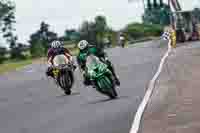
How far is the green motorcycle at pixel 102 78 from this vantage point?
76.7 feet

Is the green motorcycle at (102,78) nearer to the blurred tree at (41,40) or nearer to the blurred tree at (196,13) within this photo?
the blurred tree at (196,13)

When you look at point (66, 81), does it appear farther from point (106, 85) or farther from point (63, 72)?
point (106, 85)

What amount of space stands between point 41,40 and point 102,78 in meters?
109

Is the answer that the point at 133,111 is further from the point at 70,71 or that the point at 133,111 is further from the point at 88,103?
the point at 70,71

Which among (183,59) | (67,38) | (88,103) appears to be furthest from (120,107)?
(67,38)

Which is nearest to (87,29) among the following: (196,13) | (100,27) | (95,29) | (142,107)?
(95,29)

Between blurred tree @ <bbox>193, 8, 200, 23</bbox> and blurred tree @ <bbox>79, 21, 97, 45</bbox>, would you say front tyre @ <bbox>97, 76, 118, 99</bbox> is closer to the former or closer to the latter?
blurred tree @ <bbox>193, 8, 200, 23</bbox>

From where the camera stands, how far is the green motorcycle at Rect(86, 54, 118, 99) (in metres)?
23.4

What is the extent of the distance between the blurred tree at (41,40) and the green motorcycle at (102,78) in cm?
9030

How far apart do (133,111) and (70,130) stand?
8.92 ft

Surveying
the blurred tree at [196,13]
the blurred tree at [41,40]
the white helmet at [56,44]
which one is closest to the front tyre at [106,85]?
the white helmet at [56,44]

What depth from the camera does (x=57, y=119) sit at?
64.0 feet

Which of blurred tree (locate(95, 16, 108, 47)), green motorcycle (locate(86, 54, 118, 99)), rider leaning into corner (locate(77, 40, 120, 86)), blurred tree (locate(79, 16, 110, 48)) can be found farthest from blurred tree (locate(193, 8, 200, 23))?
blurred tree (locate(95, 16, 108, 47))

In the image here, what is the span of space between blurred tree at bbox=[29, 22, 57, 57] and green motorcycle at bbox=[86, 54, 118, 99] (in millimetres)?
90304
